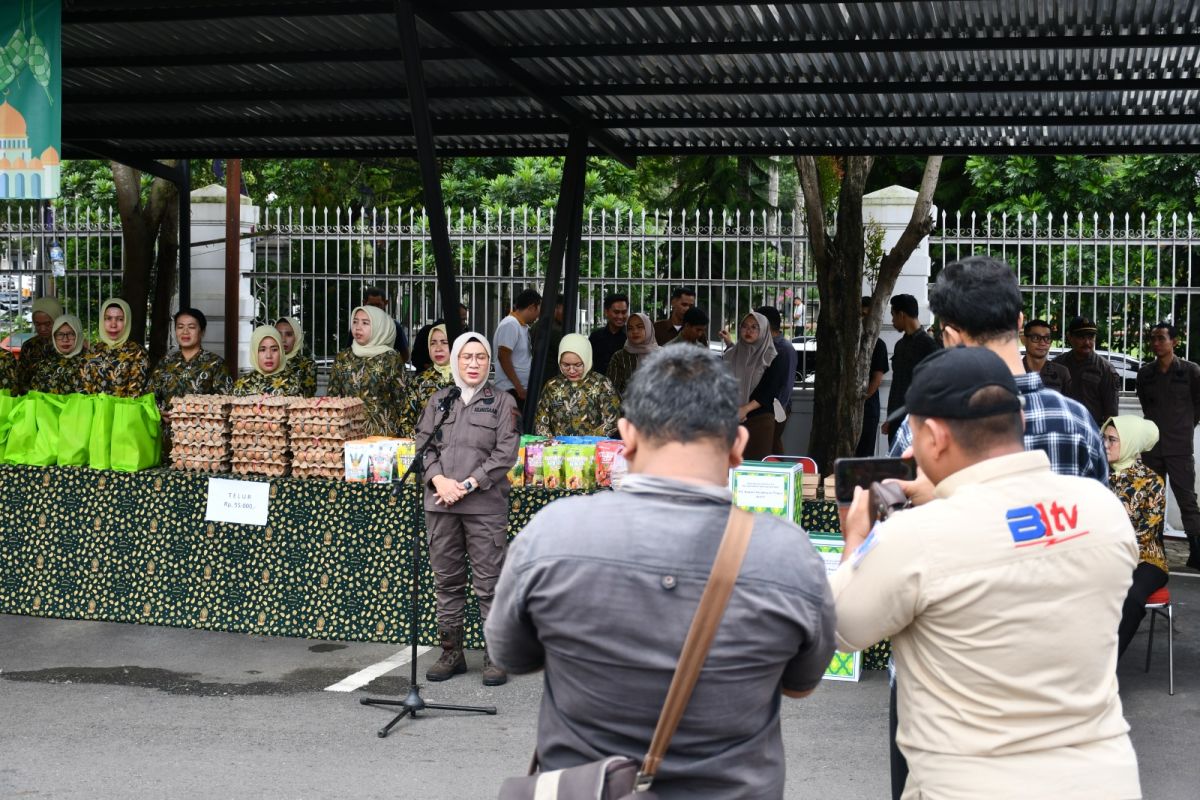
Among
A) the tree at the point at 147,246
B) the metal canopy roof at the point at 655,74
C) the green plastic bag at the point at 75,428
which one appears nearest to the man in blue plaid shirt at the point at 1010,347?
the metal canopy roof at the point at 655,74

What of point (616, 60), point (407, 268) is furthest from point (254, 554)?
point (407, 268)

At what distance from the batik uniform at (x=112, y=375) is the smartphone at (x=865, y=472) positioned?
682 centimetres

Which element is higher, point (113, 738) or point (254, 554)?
point (254, 554)

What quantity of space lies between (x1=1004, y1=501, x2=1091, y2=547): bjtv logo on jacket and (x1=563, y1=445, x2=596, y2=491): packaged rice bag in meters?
4.77

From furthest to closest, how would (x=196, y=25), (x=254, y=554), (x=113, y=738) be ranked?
(x=196, y=25), (x=254, y=554), (x=113, y=738)

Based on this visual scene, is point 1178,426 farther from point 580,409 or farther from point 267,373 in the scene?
point 267,373

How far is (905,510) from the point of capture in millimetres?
2424

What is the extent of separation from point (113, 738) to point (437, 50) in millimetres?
4643

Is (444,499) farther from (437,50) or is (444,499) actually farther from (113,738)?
(437,50)

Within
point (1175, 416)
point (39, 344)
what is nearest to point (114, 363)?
point (39, 344)

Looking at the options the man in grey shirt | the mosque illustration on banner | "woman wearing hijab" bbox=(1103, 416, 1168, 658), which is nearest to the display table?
"woman wearing hijab" bbox=(1103, 416, 1168, 658)

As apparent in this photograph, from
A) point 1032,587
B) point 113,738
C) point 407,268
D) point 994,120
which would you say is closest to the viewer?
point 1032,587

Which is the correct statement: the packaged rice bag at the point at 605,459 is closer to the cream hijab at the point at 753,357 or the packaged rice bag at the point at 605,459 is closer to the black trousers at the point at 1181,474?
the cream hijab at the point at 753,357

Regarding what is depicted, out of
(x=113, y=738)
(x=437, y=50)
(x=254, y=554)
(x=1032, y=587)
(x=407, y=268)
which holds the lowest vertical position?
(x=113, y=738)
